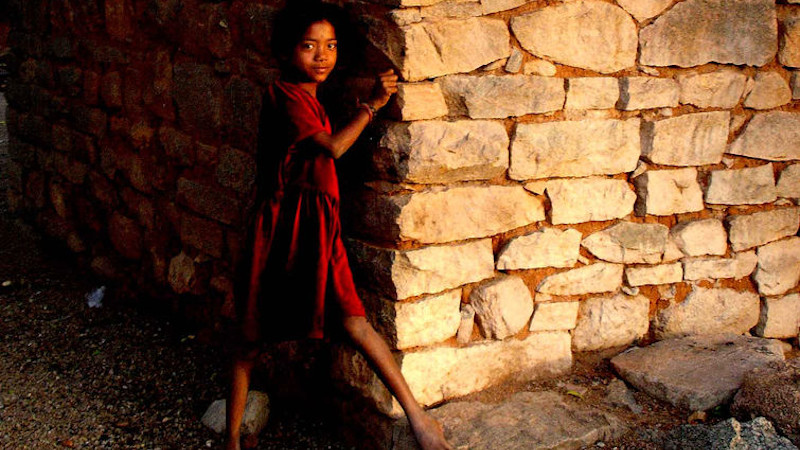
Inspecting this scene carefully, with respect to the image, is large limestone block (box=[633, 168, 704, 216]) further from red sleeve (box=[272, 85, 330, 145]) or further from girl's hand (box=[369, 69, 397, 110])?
red sleeve (box=[272, 85, 330, 145])

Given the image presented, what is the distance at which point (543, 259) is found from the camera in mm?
3104

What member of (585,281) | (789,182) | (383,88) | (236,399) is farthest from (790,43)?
(236,399)

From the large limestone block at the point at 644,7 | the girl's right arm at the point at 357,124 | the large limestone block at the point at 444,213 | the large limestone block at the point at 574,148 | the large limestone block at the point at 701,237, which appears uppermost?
the large limestone block at the point at 644,7

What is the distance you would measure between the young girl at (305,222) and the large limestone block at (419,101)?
0.15 feet

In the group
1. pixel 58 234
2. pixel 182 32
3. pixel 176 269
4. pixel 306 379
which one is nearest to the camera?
pixel 306 379

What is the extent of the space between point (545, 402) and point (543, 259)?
0.56 metres

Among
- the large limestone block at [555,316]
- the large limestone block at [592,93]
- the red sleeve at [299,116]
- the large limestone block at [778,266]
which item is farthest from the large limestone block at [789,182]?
the red sleeve at [299,116]

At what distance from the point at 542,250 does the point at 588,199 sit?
0.29m

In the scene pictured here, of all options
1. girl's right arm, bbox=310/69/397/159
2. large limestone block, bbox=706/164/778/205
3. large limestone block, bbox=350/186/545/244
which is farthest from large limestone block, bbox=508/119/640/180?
girl's right arm, bbox=310/69/397/159

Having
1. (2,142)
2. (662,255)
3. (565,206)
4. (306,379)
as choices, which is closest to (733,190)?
(662,255)

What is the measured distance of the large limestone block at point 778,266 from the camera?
11.8 feet

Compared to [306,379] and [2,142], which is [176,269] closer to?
[306,379]

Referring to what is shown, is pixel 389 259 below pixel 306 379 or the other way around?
the other way around

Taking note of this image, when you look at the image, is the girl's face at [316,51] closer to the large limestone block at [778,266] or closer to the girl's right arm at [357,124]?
the girl's right arm at [357,124]
